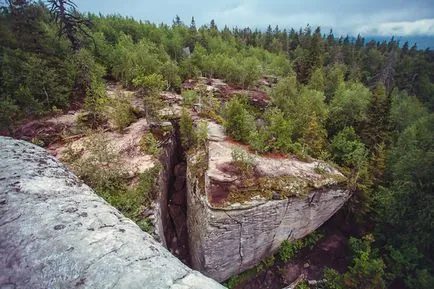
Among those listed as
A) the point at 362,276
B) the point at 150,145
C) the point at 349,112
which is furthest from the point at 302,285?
the point at 349,112

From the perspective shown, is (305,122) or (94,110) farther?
(305,122)

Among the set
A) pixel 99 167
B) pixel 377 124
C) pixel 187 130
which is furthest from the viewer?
pixel 377 124

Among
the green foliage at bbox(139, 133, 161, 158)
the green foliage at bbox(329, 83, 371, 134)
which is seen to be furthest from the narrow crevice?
the green foliage at bbox(329, 83, 371, 134)

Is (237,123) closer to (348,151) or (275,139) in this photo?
(275,139)

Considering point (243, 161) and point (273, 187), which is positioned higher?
point (243, 161)

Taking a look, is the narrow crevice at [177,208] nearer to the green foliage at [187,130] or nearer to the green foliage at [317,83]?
the green foliage at [187,130]

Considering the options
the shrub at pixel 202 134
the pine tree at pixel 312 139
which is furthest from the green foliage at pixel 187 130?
the pine tree at pixel 312 139

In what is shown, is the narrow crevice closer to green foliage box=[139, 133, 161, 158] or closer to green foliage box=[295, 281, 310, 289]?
green foliage box=[139, 133, 161, 158]

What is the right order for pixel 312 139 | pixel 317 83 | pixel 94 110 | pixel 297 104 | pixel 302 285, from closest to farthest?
pixel 302 285
pixel 94 110
pixel 312 139
pixel 297 104
pixel 317 83

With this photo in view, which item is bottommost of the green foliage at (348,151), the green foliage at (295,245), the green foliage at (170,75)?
the green foliage at (295,245)
